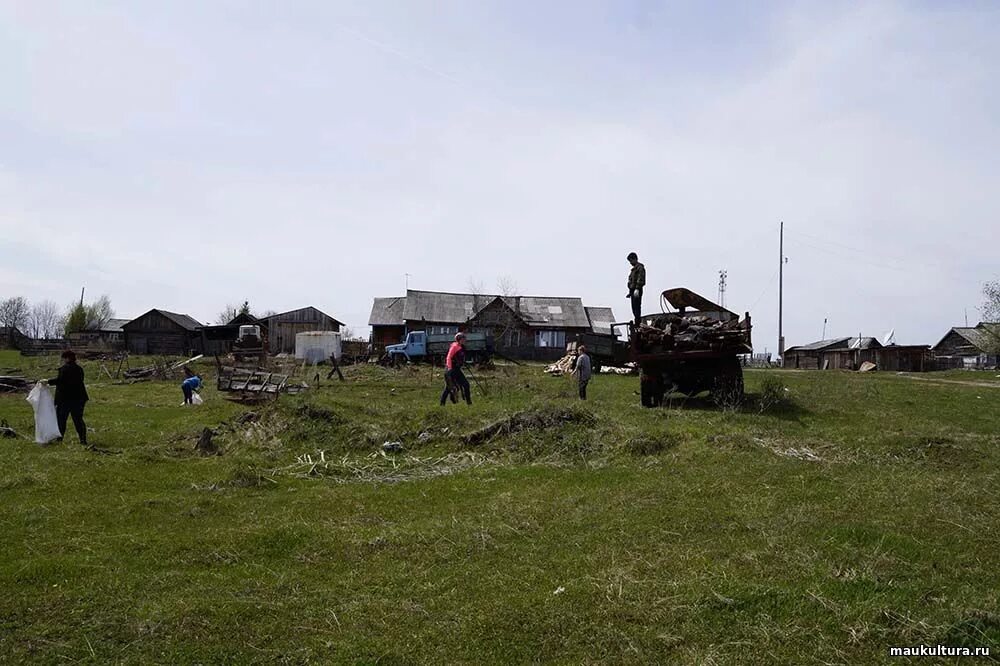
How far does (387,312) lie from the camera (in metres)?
59.4

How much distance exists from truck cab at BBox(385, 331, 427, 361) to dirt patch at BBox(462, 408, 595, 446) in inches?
1228

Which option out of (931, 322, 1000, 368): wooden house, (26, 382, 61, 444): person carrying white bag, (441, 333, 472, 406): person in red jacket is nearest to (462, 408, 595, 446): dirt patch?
(441, 333, 472, 406): person in red jacket

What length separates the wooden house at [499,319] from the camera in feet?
181

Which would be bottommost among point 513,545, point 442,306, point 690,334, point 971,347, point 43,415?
point 513,545

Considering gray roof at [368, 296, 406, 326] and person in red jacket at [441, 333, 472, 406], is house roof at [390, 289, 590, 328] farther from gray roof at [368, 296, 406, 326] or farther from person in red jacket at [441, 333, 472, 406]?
person in red jacket at [441, 333, 472, 406]

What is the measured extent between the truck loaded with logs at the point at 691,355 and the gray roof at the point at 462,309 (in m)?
41.3

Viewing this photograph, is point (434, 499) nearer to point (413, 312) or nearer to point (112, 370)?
point (112, 370)

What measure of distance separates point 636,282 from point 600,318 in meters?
47.4

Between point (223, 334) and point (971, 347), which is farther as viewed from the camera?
point (971, 347)

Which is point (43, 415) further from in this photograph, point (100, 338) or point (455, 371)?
point (100, 338)

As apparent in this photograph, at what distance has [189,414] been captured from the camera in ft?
56.0

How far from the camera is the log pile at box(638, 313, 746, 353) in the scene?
1402cm

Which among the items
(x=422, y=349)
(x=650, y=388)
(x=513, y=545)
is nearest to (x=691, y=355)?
(x=650, y=388)

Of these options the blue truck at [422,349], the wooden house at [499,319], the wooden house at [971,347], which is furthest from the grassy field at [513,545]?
the wooden house at [971,347]
